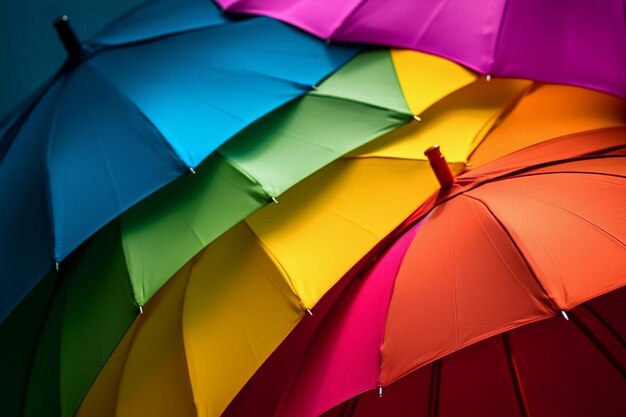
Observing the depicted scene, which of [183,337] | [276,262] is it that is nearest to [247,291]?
[276,262]

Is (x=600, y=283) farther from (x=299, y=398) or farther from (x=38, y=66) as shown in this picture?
(x=38, y=66)

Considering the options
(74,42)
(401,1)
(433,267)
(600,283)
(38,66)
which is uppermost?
(38,66)

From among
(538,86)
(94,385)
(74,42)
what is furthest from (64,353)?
(538,86)

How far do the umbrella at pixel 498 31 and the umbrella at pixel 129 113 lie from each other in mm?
105

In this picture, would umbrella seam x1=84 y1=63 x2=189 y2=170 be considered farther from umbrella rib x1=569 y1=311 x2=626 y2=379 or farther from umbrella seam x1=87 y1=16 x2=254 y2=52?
umbrella rib x1=569 y1=311 x2=626 y2=379

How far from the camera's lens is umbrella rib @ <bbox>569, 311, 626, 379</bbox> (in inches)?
86.8

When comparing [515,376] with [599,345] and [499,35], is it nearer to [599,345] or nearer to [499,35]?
[599,345]

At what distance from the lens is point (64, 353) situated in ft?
8.43

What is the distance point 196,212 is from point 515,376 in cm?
112

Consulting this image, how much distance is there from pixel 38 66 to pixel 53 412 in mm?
2095

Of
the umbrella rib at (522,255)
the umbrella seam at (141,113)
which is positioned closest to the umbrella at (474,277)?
the umbrella rib at (522,255)

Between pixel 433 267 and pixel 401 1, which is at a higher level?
pixel 401 1

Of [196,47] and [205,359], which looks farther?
[196,47]

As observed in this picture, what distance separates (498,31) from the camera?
109 inches
